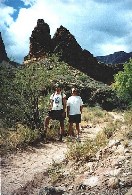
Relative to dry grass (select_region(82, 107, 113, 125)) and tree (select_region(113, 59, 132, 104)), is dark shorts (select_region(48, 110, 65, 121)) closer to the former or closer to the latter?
dry grass (select_region(82, 107, 113, 125))

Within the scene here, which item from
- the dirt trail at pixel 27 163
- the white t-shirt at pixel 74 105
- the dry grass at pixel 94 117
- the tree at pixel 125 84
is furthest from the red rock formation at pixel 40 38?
the dirt trail at pixel 27 163

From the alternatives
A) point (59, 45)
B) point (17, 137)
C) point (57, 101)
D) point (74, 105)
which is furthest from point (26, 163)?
→ point (59, 45)

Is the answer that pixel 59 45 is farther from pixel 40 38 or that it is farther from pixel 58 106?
pixel 58 106

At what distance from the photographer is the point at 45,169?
9.96m

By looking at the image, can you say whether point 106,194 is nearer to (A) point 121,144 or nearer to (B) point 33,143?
(A) point 121,144

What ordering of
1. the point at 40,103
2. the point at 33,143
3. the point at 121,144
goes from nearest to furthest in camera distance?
the point at 121,144, the point at 33,143, the point at 40,103

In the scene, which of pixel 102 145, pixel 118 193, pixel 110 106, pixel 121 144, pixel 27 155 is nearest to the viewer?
pixel 118 193

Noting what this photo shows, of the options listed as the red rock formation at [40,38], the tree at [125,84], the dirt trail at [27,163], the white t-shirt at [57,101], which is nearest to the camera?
the dirt trail at [27,163]

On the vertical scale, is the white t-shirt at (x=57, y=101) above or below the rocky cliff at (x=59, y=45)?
below

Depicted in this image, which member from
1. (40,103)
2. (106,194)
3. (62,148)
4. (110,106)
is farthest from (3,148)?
(110,106)

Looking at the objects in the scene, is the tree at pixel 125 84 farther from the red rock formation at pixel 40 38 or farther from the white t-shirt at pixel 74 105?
the white t-shirt at pixel 74 105

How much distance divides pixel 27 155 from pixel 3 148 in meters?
0.82

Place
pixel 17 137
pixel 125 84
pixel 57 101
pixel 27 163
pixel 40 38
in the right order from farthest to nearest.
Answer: pixel 40 38 → pixel 125 84 → pixel 57 101 → pixel 17 137 → pixel 27 163

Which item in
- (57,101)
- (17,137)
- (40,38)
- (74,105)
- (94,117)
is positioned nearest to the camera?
(17,137)
